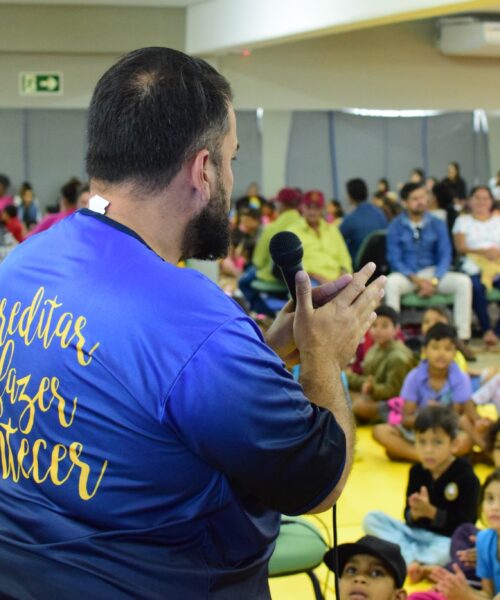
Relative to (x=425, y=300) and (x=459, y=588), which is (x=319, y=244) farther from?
(x=459, y=588)

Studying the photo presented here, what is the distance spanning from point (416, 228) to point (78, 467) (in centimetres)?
696

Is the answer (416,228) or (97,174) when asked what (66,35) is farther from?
(97,174)

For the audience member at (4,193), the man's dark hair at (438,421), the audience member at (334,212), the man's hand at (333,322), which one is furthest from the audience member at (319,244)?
the man's hand at (333,322)

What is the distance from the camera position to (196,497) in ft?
4.18

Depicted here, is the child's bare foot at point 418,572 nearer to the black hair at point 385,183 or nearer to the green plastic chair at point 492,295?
the green plastic chair at point 492,295

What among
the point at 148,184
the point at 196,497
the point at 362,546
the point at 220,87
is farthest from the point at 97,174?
the point at 362,546

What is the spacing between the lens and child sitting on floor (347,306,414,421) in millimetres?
5840

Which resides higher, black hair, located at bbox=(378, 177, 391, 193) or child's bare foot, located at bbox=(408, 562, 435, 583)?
black hair, located at bbox=(378, 177, 391, 193)

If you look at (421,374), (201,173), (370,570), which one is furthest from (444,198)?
(201,173)

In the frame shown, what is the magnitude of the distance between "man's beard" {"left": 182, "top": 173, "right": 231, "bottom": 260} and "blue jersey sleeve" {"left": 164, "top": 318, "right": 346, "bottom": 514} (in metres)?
0.20

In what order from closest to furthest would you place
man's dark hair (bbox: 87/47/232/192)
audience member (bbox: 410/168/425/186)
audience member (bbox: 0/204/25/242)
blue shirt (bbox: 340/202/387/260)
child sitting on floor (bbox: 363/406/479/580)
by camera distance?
man's dark hair (bbox: 87/47/232/192) → child sitting on floor (bbox: 363/406/479/580) → blue shirt (bbox: 340/202/387/260) → audience member (bbox: 0/204/25/242) → audience member (bbox: 410/168/425/186)

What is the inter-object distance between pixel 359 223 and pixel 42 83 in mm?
3090

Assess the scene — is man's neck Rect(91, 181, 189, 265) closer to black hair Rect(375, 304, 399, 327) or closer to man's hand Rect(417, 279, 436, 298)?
black hair Rect(375, 304, 399, 327)

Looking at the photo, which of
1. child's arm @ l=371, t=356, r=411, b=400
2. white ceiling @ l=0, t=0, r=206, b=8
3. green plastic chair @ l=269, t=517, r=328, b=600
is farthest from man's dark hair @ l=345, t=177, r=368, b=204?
green plastic chair @ l=269, t=517, r=328, b=600
